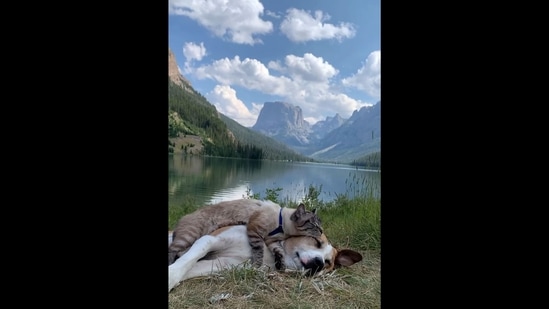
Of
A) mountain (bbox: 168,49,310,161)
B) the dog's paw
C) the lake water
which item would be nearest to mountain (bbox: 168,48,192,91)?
mountain (bbox: 168,49,310,161)

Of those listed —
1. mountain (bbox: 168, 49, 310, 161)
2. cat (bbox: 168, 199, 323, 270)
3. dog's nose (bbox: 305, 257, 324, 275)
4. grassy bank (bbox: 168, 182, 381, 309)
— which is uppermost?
mountain (bbox: 168, 49, 310, 161)

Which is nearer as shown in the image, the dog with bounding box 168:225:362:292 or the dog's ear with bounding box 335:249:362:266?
the dog with bounding box 168:225:362:292

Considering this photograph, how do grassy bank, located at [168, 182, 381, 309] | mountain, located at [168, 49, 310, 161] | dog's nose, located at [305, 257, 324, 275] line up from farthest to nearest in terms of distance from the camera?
mountain, located at [168, 49, 310, 161]
dog's nose, located at [305, 257, 324, 275]
grassy bank, located at [168, 182, 381, 309]

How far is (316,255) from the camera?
1727 mm

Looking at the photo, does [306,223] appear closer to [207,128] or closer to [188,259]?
[188,259]

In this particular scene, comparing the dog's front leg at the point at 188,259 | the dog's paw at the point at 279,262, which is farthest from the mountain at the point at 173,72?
the dog's paw at the point at 279,262

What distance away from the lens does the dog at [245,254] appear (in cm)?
169

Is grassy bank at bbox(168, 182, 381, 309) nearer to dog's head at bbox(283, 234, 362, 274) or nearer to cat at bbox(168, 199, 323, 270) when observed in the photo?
dog's head at bbox(283, 234, 362, 274)

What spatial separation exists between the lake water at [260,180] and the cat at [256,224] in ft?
1.46

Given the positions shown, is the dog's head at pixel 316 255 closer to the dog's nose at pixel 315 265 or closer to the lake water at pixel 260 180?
the dog's nose at pixel 315 265

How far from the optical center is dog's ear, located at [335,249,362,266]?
1795mm
